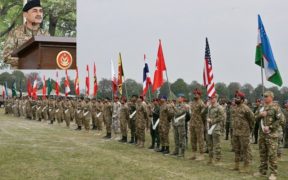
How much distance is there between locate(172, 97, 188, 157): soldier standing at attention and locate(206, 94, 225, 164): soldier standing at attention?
149 centimetres

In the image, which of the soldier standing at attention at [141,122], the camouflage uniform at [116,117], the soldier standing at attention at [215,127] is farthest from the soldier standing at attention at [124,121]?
the soldier standing at attention at [215,127]

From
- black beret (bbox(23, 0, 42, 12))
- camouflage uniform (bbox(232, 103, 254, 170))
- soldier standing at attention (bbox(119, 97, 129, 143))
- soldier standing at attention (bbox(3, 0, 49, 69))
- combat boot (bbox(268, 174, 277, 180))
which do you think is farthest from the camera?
black beret (bbox(23, 0, 42, 12))

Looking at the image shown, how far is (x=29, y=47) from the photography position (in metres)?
15.5

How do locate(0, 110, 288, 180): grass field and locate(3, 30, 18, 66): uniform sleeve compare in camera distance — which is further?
locate(3, 30, 18, 66): uniform sleeve

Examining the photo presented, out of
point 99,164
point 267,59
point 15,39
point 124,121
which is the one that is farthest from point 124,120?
point 267,59

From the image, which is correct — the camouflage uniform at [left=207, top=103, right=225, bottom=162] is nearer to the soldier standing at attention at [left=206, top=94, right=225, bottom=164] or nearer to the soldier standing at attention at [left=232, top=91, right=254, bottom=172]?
the soldier standing at attention at [left=206, top=94, right=225, bottom=164]

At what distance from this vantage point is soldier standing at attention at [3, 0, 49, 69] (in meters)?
19.4

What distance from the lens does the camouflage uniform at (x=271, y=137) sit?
934 centimetres

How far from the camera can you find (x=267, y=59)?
10922 millimetres

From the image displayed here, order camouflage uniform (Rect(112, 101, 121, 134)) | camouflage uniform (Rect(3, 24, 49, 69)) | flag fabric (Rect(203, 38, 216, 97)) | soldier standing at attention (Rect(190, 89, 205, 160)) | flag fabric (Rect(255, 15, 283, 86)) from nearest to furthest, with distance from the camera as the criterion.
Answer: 1. flag fabric (Rect(255, 15, 283, 86))
2. soldier standing at attention (Rect(190, 89, 205, 160))
3. flag fabric (Rect(203, 38, 216, 97))
4. camouflage uniform (Rect(112, 101, 121, 134))
5. camouflage uniform (Rect(3, 24, 49, 69))

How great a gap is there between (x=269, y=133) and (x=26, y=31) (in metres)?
13.2

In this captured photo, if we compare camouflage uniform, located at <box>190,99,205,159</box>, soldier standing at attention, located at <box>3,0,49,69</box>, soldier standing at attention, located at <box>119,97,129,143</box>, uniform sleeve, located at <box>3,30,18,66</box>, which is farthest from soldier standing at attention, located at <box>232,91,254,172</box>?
uniform sleeve, located at <box>3,30,18,66</box>

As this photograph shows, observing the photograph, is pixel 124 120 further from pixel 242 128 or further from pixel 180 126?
pixel 242 128

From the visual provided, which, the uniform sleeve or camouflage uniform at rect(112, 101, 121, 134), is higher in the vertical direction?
the uniform sleeve
